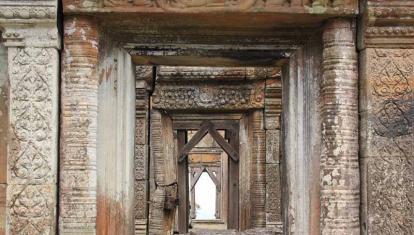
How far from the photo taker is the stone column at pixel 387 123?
4059 mm

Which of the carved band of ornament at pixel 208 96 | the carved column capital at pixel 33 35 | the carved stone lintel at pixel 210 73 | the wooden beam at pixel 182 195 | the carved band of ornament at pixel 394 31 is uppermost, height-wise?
the carved stone lintel at pixel 210 73

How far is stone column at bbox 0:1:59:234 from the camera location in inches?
154

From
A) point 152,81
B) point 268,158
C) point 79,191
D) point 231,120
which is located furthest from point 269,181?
point 79,191

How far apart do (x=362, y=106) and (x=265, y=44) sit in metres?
0.83

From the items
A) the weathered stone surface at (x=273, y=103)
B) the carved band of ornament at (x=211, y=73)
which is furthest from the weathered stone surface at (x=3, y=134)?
the weathered stone surface at (x=273, y=103)

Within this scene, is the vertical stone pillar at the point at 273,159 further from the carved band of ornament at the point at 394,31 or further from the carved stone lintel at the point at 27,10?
the carved stone lintel at the point at 27,10

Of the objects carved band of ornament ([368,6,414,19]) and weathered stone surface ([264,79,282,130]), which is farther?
weathered stone surface ([264,79,282,130])

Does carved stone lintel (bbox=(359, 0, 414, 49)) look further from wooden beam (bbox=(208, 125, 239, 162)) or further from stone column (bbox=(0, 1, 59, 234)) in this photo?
wooden beam (bbox=(208, 125, 239, 162))

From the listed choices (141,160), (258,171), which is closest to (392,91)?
(141,160)

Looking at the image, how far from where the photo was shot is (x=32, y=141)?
397cm

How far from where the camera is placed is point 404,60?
4.12 m

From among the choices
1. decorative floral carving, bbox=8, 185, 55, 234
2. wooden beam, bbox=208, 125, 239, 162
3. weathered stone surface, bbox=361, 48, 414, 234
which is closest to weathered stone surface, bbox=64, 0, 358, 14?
weathered stone surface, bbox=361, 48, 414, 234

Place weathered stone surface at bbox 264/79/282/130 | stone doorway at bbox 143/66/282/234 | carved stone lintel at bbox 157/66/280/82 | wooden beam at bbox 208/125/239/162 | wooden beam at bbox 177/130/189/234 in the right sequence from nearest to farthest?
carved stone lintel at bbox 157/66/280/82
stone doorway at bbox 143/66/282/234
weathered stone surface at bbox 264/79/282/130
wooden beam at bbox 208/125/239/162
wooden beam at bbox 177/130/189/234

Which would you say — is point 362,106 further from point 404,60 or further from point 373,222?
point 373,222
